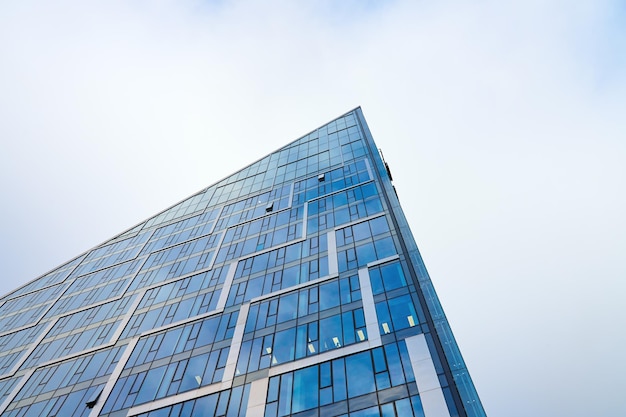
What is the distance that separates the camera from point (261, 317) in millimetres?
37812

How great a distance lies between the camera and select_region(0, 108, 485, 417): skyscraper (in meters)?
28.5

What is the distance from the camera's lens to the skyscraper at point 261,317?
28.5 metres

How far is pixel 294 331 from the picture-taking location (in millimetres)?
34531

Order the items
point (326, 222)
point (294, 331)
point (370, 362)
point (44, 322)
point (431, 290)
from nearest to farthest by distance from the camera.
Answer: point (370, 362)
point (294, 331)
point (431, 290)
point (326, 222)
point (44, 322)

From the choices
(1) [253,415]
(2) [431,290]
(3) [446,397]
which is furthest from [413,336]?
(1) [253,415]

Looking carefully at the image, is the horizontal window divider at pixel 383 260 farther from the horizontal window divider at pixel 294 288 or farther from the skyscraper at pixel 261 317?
the horizontal window divider at pixel 294 288

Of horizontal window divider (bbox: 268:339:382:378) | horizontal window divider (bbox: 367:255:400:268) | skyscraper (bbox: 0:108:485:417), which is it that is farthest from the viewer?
horizontal window divider (bbox: 367:255:400:268)

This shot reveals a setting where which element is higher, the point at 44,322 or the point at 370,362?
the point at 44,322

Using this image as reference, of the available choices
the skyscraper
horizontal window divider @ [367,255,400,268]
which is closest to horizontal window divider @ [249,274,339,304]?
the skyscraper

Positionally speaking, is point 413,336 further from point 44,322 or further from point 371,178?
point 44,322

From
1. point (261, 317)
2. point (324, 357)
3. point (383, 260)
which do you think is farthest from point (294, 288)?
point (324, 357)

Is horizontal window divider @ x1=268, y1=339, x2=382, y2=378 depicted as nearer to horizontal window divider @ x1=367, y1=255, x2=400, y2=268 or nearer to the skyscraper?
the skyscraper

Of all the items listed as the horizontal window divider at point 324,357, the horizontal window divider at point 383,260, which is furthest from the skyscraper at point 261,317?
the horizontal window divider at point 383,260

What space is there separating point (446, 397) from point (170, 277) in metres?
37.6
